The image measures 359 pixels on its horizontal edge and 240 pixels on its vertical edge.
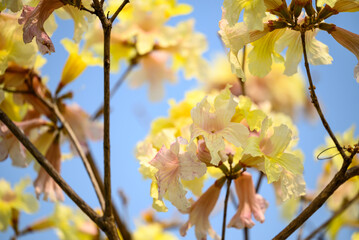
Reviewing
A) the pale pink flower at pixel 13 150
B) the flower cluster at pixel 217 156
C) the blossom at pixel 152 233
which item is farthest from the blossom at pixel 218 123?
the blossom at pixel 152 233

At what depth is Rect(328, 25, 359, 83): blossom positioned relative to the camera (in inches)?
35.5

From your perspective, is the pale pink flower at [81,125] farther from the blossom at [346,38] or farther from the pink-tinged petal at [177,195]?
the blossom at [346,38]

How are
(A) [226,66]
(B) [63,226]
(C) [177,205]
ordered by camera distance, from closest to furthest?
(C) [177,205]
(B) [63,226]
(A) [226,66]

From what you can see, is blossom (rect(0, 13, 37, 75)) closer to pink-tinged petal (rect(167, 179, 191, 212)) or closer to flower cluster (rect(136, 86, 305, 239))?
flower cluster (rect(136, 86, 305, 239))

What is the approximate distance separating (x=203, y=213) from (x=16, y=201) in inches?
41.5

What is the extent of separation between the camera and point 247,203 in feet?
3.61

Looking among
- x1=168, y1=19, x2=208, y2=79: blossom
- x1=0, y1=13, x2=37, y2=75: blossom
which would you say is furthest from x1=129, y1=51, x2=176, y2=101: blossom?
x1=0, y1=13, x2=37, y2=75: blossom

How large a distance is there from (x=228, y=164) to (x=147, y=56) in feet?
3.78

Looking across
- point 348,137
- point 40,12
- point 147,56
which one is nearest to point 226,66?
point 147,56

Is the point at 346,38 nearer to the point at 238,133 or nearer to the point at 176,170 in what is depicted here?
the point at 238,133

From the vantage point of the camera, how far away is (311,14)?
34.6 inches

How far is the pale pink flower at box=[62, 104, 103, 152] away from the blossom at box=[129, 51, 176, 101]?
2.22ft

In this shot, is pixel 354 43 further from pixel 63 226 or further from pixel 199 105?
pixel 63 226

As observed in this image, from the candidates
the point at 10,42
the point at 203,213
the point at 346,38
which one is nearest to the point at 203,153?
the point at 203,213
